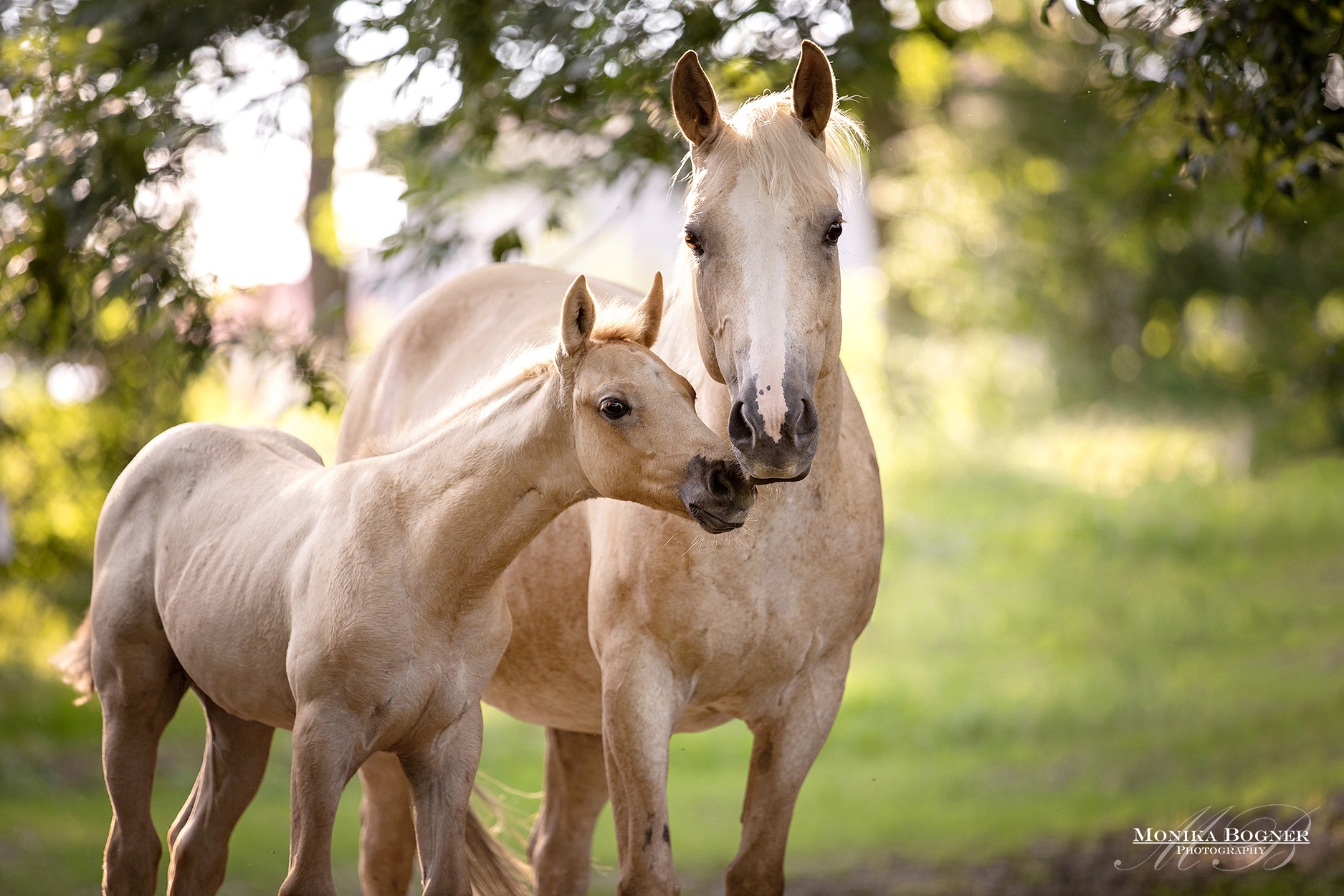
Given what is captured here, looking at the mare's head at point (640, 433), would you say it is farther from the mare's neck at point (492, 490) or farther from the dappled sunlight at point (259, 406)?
the dappled sunlight at point (259, 406)

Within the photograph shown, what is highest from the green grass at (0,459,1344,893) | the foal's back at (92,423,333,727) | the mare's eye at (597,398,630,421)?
the mare's eye at (597,398,630,421)

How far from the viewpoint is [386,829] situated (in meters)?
3.54

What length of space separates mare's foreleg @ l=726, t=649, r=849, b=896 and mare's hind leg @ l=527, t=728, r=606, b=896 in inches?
42.4

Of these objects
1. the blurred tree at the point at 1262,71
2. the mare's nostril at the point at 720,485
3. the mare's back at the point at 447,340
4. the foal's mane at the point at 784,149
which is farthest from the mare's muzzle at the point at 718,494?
Result: the blurred tree at the point at 1262,71

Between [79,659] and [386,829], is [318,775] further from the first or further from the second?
[386,829]

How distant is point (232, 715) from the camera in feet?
9.71

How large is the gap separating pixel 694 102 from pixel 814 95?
0.95ft

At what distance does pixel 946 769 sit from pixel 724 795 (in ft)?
5.17

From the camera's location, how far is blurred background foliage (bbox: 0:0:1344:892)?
432cm

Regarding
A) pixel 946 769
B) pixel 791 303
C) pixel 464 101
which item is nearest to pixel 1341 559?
pixel 946 769

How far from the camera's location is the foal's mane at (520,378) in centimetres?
234

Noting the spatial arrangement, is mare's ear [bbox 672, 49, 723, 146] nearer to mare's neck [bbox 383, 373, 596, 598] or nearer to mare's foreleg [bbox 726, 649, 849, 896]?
mare's neck [bbox 383, 373, 596, 598]

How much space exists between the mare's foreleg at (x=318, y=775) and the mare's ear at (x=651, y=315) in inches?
38.2

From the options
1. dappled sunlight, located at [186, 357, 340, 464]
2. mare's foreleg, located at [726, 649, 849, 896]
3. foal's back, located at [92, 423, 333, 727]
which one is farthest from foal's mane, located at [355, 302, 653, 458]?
dappled sunlight, located at [186, 357, 340, 464]
